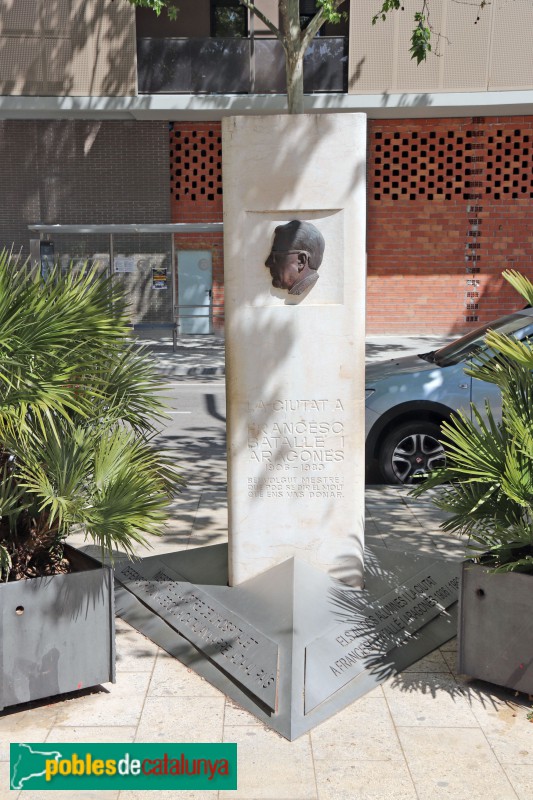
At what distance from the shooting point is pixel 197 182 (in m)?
22.4

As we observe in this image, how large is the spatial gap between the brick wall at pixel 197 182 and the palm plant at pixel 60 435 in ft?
Result: 54.8

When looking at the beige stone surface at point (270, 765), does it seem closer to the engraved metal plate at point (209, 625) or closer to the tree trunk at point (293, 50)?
the engraved metal plate at point (209, 625)

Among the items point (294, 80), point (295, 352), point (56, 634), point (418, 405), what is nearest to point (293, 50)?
point (294, 80)

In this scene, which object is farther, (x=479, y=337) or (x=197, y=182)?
(x=197, y=182)

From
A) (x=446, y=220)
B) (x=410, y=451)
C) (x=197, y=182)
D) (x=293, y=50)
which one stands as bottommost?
(x=410, y=451)

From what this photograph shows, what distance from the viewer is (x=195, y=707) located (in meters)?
5.12

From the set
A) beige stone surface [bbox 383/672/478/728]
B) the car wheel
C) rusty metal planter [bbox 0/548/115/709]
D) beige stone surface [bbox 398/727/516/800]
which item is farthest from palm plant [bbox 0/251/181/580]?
the car wheel

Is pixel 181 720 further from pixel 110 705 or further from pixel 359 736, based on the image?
pixel 359 736

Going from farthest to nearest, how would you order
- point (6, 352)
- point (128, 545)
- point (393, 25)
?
point (393, 25) < point (128, 545) < point (6, 352)

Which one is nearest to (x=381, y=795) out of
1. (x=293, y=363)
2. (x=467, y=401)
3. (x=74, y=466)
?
(x=74, y=466)

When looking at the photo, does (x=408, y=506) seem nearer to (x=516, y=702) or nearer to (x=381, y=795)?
(x=516, y=702)

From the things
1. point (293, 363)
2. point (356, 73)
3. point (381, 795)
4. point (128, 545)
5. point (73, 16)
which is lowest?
point (381, 795)

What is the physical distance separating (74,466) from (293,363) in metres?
1.68

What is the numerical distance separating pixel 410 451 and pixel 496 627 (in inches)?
172
